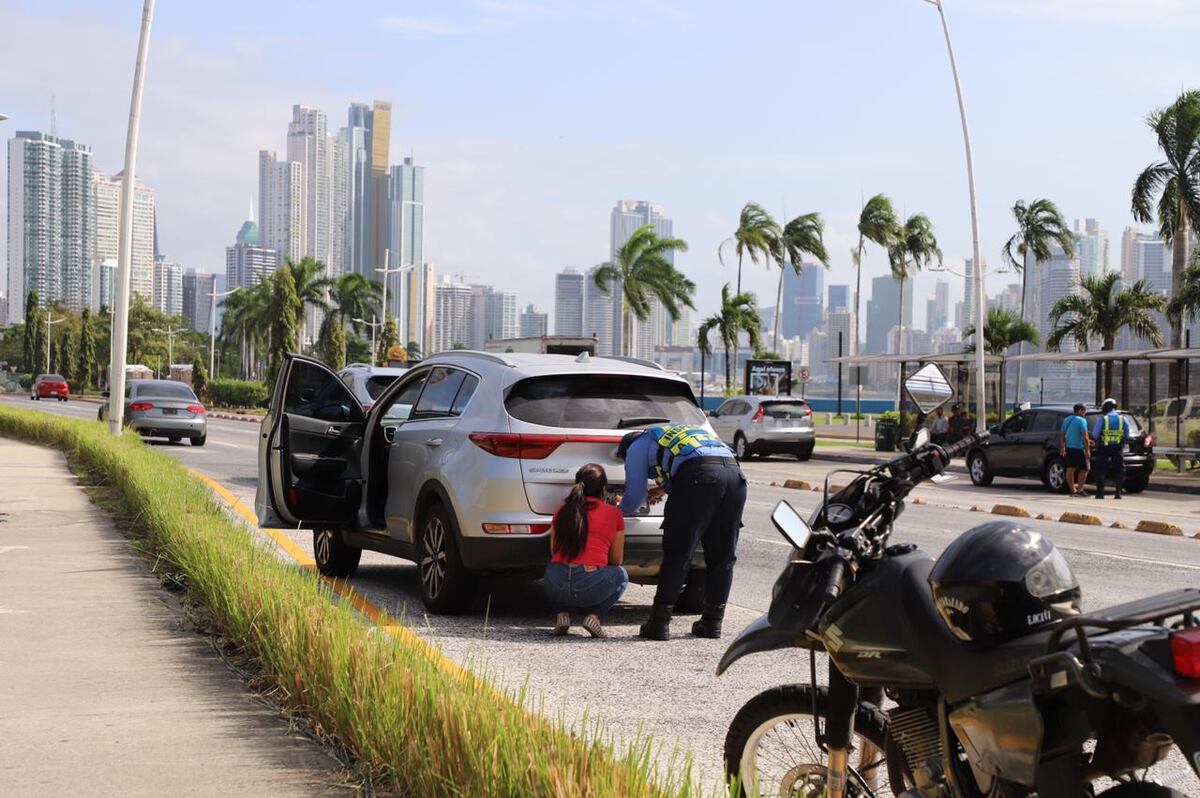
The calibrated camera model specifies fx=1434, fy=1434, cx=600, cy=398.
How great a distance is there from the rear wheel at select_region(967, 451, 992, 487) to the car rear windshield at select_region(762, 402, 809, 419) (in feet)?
26.4

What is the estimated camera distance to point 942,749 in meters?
3.54

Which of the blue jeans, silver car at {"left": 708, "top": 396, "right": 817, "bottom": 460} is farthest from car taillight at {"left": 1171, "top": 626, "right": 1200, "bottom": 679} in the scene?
silver car at {"left": 708, "top": 396, "right": 817, "bottom": 460}

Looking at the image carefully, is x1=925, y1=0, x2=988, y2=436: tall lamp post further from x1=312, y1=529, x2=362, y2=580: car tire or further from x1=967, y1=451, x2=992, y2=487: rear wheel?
x1=312, y1=529, x2=362, y2=580: car tire

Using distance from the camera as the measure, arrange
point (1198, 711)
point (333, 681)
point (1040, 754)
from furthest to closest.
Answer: point (333, 681) → point (1040, 754) → point (1198, 711)

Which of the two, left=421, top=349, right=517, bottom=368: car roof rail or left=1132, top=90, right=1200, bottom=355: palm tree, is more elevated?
left=1132, top=90, right=1200, bottom=355: palm tree

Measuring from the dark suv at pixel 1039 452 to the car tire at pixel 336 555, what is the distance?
1684 cm

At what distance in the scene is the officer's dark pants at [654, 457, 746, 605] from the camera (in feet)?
26.1

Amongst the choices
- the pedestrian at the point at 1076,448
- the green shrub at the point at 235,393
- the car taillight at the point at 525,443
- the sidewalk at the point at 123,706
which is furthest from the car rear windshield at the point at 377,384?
the green shrub at the point at 235,393

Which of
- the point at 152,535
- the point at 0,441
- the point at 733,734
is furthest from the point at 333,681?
the point at 0,441

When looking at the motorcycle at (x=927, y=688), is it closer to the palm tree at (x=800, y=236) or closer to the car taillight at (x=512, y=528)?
the car taillight at (x=512, y=528)

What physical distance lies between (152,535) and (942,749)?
8.68 metres

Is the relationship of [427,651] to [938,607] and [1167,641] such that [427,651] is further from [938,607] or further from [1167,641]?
[1167,641]

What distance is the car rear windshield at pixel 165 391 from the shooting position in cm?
3294

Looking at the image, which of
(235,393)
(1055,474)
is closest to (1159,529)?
(1055,474)
